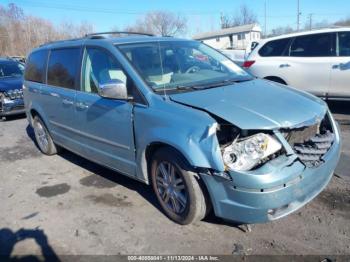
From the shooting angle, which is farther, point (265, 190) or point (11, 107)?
point (11, 107)

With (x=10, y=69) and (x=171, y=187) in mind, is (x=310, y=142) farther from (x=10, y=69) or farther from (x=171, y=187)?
(x=10, y=69)

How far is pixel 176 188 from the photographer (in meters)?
3.60

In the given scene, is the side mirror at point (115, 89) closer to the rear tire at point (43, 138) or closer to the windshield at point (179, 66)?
the windshield at point (179, 66)

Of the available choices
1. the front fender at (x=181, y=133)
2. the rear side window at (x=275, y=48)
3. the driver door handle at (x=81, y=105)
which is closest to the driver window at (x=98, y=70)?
the driver door handle at (x=81, y=105)

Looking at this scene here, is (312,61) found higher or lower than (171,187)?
higher

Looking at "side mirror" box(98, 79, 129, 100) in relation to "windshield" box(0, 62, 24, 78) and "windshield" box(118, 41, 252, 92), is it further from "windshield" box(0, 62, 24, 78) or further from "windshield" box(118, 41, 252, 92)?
"windshield" box(0, 62, 24, 78)

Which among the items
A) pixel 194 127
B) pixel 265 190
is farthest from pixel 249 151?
pixel 194 127

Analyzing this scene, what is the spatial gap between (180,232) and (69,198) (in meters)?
1.74

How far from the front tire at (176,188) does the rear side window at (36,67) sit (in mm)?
3176

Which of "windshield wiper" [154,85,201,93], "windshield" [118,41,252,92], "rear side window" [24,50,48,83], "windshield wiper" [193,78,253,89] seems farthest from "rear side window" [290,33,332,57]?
"rear side window" [24,50,48,83]

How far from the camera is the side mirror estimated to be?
12.3ft

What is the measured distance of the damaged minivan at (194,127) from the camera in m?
3.06

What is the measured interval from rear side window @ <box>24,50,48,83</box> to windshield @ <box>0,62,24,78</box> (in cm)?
485

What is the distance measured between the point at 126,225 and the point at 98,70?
1.89 m
